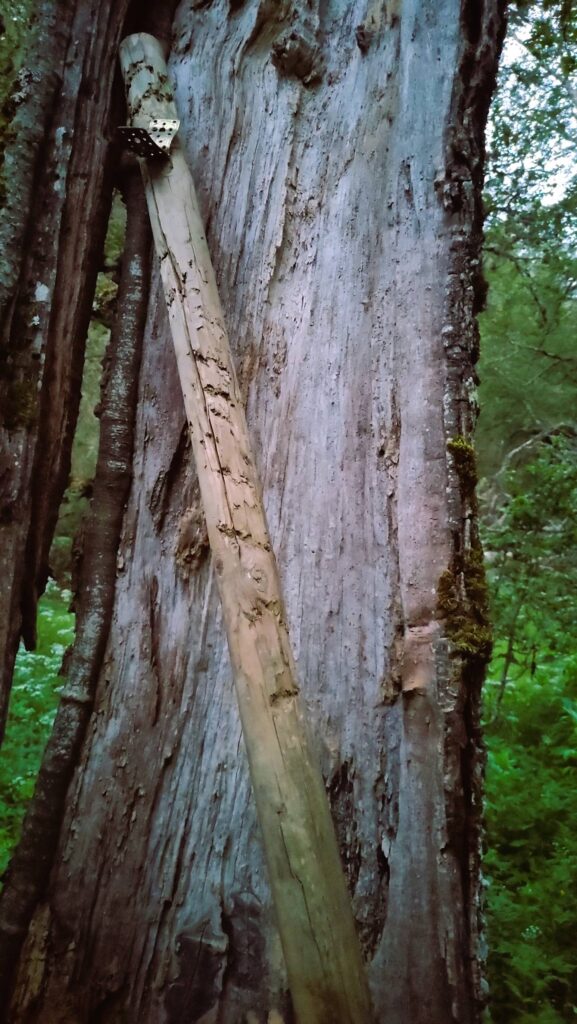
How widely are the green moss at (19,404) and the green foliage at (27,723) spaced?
53.8 inches

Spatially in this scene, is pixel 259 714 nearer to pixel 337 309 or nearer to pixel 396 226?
pixel 337 309

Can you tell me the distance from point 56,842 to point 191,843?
0.49 metres

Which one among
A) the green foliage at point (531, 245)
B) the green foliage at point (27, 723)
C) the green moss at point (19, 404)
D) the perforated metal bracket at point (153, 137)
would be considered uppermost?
the green foliage at point (531, 245)

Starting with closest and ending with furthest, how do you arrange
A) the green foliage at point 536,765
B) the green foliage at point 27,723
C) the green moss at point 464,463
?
the green moss at point 464,463, the green foliage at point 536,765, the green foliage at point 27,723

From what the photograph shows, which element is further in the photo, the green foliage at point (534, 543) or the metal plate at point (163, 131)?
the green foliage at point (534, 543)

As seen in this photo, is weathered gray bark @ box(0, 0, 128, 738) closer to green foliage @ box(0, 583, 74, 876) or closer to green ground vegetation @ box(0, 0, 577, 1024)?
green ground vegetation @ box(0, 0, 577, 1024)

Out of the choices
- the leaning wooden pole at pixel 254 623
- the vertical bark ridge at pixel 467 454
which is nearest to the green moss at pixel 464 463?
the vertical bark ridge at pixel 467 454

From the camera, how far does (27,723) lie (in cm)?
474

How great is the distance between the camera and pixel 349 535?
2064 mm

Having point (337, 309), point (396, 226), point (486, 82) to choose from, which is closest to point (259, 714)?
point (337, 309)

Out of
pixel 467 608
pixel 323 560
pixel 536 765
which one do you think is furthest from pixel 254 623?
pixel 536 765

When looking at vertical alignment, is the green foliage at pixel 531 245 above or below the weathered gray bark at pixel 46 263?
above

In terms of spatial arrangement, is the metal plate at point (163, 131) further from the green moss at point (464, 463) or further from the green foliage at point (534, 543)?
the green foliage at point (534, 543)

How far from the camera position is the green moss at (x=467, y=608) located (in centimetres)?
180
